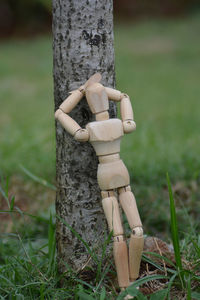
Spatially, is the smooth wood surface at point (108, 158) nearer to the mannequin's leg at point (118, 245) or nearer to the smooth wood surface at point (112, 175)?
the smooth wood surface at point (112, 175)

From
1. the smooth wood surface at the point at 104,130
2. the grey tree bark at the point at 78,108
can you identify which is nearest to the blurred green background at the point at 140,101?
the grey tree bark at the point at 78,108

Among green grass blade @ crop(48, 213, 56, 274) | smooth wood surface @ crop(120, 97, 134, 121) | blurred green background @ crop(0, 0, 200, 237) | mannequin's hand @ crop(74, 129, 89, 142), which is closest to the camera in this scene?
mannequin's hand @ crop(74, 129, 89, 142)

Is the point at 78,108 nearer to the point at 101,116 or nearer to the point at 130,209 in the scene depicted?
the point at 101,116

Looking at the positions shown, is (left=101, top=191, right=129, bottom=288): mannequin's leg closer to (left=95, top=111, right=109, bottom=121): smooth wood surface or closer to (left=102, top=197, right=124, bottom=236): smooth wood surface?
(left=102, top=197, right=124, bottom=236): smooth wood surface

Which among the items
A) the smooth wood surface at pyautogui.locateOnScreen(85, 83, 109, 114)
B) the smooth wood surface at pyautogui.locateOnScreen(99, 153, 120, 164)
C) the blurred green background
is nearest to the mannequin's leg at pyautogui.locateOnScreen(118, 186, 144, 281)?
the smooth wood surface at pyautogui.locateOnScreen(99, 153, 120, 164)

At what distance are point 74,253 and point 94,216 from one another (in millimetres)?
195

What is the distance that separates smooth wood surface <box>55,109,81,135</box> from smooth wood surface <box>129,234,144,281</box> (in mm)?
484

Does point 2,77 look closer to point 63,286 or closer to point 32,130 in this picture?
point 32,130

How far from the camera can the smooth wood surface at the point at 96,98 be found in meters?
1.72

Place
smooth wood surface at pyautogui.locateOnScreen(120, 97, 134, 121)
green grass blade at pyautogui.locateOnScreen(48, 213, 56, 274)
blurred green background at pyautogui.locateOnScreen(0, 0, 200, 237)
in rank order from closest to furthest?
smooth wood surface at pyautogui.locateOnScreen(120, 97, 134, 121) → green grass blade at pyautogui.locateOnScreen(48, 213, 56, 274) → blurred green background at pyautogui.locateOnScreen(0, 0, 200, 237)

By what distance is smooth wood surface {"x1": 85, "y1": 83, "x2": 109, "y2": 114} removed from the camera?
5.64ft

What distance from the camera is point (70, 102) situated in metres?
1.74

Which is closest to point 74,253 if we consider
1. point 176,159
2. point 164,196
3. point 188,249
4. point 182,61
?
point 188,249

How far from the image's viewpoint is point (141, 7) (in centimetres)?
1408
